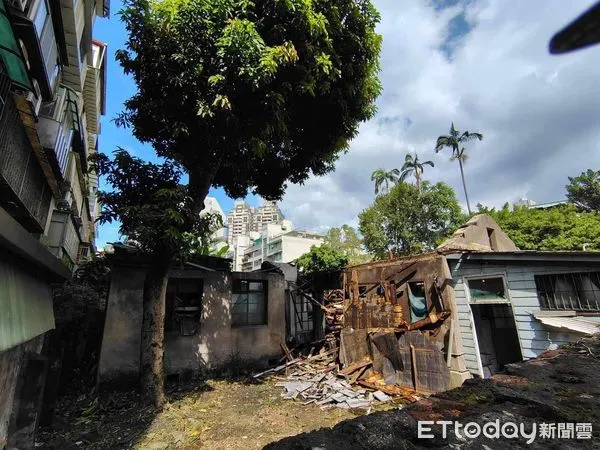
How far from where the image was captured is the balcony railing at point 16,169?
470 cm

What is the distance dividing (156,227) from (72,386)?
6.12m

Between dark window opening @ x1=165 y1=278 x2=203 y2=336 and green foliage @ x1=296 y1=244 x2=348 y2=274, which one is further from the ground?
green foliage @ x1=296 y1=244 x2=348 y2=274

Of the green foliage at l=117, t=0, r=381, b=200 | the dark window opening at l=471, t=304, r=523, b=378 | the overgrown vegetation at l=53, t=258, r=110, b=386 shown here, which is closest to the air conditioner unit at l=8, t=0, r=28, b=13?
the green foliage at l=117, t=0, r=381, b=200

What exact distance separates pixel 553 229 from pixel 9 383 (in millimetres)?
26602

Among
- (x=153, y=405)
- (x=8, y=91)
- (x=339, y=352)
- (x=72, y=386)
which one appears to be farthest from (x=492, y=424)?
(x=72, y=386)

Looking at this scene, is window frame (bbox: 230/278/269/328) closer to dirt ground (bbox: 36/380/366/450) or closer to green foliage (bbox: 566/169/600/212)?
dirt ground (bbox: 36/380/366/450)

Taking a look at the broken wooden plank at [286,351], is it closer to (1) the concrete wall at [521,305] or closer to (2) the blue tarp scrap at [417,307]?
(2) the blue tarp scrap at [417,307]

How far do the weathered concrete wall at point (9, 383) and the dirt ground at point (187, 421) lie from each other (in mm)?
1556

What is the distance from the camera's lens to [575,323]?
7348 mm

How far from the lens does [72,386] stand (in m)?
9.49

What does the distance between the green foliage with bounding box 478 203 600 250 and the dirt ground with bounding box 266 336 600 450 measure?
20.9 m

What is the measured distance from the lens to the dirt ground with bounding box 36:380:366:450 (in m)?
Answer: 6.72

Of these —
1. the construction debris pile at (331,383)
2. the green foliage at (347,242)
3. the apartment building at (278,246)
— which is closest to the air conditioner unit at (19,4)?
the construction debris pile at (331,383)

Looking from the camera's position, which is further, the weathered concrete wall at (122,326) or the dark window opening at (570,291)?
the weathered concrete wall at (122,326)
